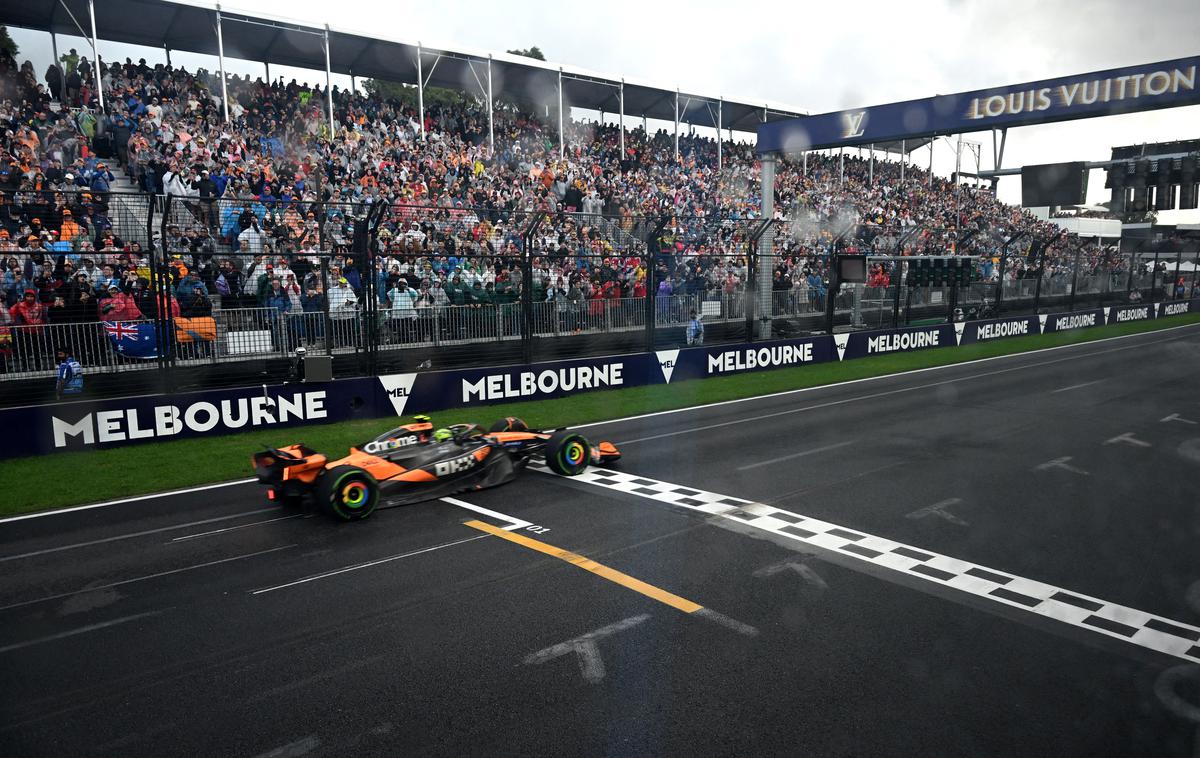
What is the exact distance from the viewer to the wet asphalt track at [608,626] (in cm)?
475

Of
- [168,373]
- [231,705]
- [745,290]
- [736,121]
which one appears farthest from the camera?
[736,121]

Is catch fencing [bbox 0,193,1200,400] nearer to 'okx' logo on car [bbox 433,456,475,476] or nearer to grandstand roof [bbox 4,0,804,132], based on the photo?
'okx' logo on car [bbox 433,456,475,476]

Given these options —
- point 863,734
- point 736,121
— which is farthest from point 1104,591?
point 736,121

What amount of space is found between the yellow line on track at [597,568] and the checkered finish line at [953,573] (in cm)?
194

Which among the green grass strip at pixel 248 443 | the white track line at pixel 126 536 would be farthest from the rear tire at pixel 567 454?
the green grass strip at pixel 248 443

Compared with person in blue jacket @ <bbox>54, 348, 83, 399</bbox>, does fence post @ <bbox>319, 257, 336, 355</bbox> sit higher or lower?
higher

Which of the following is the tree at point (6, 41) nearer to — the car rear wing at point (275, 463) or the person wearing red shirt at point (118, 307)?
the person wearing red shirt at point (118, 307)

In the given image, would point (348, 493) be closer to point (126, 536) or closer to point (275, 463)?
point (275, 463)

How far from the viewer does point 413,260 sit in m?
17.6

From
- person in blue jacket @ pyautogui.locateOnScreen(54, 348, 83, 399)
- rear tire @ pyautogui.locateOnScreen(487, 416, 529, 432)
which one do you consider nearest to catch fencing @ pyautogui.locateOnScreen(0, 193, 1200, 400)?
person in blue jacket @ pyautogui.locateOnScreen(54, 348, 83, 399)

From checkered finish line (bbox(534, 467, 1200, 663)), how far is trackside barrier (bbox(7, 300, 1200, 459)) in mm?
5897

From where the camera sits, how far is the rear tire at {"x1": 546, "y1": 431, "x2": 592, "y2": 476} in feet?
33.9

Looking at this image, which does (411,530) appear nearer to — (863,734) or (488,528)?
(488,528)

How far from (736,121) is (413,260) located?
26.0 m
